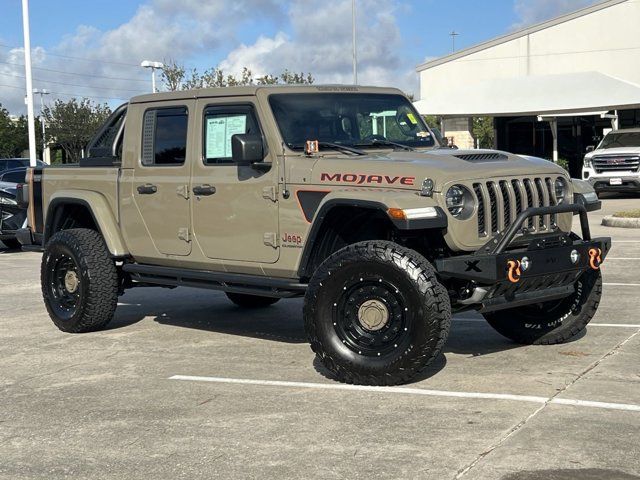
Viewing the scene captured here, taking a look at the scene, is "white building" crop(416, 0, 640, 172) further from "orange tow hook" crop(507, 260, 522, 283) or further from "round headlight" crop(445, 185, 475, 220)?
"orange tow hook" crop(507, 260, 522, 283)

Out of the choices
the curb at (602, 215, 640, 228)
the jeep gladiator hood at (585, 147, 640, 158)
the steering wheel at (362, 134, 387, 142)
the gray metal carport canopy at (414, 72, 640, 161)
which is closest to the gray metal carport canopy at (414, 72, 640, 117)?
the gray metal carport canopy at (414, 72, 640, 161)

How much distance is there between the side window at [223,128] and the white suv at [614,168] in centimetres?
1842

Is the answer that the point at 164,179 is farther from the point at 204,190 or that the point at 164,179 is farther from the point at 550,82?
the point at 550,82

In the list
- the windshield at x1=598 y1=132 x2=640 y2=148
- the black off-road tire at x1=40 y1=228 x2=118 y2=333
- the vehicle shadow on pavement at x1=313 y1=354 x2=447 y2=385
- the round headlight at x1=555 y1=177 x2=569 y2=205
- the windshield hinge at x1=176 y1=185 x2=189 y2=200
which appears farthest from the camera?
the windshield at x1=598 y1=132 x2=640 y2=148

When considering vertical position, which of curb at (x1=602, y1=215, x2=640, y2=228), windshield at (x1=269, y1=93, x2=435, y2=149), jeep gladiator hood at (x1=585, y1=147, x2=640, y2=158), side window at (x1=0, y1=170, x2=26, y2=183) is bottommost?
curb at (x1=602, y1=215, x2=640, y2=228)

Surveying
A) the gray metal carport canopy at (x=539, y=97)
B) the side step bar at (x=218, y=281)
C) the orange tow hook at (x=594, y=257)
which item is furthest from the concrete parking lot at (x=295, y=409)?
the gray metal carport canopy at (x=539, y=97)

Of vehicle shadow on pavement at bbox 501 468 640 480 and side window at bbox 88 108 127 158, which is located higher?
side window at bbox 88 108 127 158

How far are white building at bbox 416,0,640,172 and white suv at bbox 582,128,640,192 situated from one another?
607cm

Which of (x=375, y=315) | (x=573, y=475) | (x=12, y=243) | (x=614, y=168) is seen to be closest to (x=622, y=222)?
(x=614, y=168)

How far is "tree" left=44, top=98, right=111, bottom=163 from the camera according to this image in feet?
233

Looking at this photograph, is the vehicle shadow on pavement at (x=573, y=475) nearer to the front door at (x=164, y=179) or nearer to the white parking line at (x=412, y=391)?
the white parking line at (x=412, y=391)

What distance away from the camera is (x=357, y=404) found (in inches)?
226

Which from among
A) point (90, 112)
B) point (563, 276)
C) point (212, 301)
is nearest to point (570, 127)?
point (212, 301)

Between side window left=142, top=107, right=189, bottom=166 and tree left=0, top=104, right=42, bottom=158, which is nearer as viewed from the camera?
side window left=142, top=107, right=189, bottom=166
